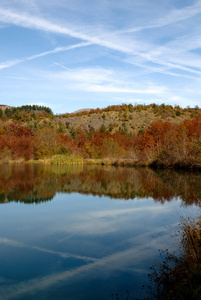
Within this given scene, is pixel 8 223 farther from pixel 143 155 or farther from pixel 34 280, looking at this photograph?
pixel 143 155

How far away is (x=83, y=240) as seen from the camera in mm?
6613

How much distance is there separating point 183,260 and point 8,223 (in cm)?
528

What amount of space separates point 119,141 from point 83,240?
3766 cm

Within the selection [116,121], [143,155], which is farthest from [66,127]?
[143,155]

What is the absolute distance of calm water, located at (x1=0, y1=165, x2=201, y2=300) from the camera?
14.5 ft

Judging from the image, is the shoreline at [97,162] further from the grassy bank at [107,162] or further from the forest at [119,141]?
the forest at [119,141]

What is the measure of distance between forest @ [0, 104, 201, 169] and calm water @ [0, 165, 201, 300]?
1426 centimetres

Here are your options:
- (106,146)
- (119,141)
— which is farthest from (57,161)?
(119,141)

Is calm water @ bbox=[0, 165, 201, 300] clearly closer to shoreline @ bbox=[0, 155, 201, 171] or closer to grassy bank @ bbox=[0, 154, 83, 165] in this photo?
shoreline @ bbox=[0, 155, 201, 171]

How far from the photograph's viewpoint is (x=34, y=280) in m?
4.58

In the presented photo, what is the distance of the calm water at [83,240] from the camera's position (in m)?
4.41

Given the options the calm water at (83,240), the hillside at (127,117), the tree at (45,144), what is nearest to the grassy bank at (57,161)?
the tree at (45,144)

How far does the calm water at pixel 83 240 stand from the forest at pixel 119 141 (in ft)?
46.8

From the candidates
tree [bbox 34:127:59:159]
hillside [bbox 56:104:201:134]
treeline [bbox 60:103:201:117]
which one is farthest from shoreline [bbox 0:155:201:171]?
treeline [bbox 60:103:201:117]
